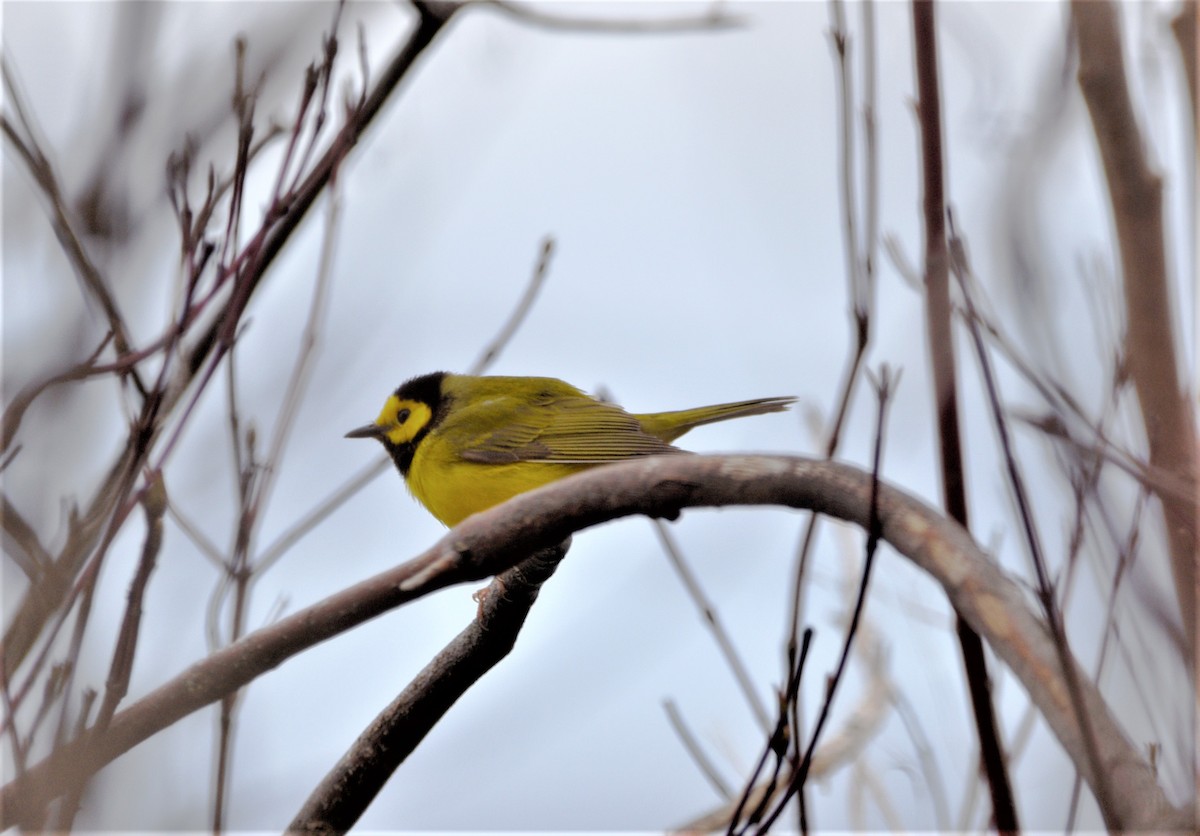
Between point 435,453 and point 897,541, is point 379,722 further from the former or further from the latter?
point 435,453

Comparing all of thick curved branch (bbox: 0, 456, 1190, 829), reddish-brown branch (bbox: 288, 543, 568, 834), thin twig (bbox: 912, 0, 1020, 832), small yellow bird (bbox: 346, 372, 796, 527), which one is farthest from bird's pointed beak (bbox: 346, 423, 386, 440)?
thin twig (bbox: 912, 0, 1020, 832)

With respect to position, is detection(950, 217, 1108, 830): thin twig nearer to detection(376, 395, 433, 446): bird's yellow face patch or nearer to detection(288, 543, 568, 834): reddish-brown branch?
detection(288, 543, 568, 834): reddish-brown branch

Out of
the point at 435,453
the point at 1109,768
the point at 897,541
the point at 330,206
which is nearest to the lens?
the point at 1109,768

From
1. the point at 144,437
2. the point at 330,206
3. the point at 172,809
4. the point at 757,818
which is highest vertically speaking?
the point at 330,206

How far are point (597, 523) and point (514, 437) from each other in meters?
2.35

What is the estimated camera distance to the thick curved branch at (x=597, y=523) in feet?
4.25

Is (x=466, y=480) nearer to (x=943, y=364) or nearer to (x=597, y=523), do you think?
(x=597, y=523)

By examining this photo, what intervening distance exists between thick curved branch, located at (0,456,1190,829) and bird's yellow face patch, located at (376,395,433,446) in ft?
9.17

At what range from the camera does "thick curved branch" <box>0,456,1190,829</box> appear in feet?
4.25

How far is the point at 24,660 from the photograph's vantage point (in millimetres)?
1839

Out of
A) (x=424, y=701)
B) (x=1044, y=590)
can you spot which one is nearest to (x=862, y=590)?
(x=1044, y=590)

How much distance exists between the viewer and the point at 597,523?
1.86 metres

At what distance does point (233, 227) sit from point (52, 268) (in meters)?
0.56

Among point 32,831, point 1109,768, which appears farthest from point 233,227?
point 1109,768
